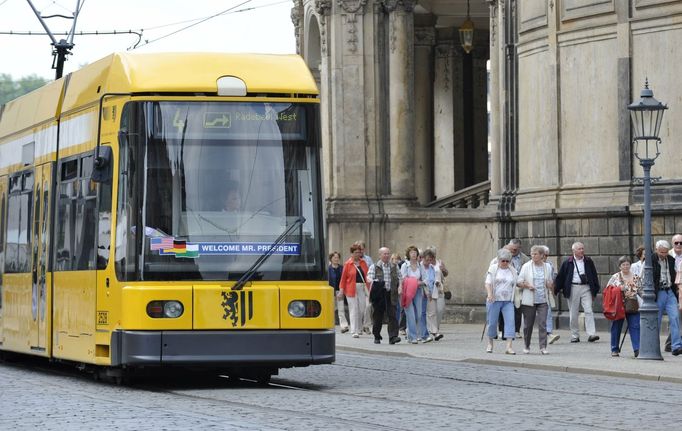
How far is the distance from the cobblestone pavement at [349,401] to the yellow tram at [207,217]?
534 millimetres

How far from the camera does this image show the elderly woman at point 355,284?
3134 cm

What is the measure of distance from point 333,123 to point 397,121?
1418 mm

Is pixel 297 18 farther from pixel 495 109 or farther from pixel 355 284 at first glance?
pixel 355 284

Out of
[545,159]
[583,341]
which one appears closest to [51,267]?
[583,341]

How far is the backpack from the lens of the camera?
950 inches

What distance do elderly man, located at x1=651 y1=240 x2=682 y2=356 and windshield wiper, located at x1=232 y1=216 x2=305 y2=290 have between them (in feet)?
26.5

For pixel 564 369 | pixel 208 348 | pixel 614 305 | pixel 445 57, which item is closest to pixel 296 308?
pixel 208 348

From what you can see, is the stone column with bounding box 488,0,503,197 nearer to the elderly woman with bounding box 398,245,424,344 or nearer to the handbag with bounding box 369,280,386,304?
the elderly woman with bounding box 398,245,424,344

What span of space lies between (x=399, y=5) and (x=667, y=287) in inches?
660

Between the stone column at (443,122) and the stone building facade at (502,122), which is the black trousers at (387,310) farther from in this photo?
the stone column at (443,122)

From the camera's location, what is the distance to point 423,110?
155 ft

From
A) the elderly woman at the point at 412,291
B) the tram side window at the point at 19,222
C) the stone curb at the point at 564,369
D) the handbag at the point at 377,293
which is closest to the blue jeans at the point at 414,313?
the elderly woman at the point at 412,291

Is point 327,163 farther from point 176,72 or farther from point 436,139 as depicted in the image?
point 176,72

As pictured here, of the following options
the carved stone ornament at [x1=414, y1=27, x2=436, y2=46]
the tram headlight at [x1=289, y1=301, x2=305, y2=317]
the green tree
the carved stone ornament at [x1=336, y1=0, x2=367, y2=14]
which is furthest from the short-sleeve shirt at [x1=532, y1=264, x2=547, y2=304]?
the green tree
